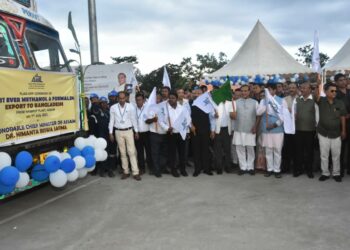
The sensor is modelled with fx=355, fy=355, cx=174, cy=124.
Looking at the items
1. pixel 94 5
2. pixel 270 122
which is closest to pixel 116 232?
pixel 270 122

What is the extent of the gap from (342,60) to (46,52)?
12045 millimetres

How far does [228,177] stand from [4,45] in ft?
15.3

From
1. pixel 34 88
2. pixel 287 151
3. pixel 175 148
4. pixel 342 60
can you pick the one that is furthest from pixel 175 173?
pixel 342 60

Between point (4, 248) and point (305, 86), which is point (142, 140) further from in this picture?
point (4, 248)

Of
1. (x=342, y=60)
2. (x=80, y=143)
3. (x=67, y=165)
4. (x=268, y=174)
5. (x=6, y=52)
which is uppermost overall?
→ (x=342, y=60)

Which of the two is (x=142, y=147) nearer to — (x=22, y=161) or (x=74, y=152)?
(x=74, y=152)

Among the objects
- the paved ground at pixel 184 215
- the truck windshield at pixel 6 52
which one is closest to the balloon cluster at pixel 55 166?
the paved ground at pixel 184 215

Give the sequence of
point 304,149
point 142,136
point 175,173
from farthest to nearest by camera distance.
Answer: point 142,136 < point 175,173 < point 304,149

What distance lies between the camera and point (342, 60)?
46.1ft

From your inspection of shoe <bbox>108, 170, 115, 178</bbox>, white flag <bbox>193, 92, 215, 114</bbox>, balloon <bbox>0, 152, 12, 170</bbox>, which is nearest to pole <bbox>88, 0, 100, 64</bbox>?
shoe <bbox>108, 170, 115, 178</bbox>

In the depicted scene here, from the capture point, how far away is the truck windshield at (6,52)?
15.8 ft

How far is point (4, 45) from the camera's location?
489 cm

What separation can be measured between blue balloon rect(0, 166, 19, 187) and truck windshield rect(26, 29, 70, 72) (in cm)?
203

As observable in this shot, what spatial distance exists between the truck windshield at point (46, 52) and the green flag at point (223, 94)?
302 cm
